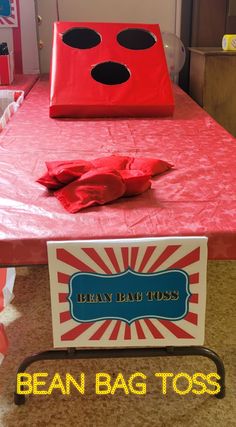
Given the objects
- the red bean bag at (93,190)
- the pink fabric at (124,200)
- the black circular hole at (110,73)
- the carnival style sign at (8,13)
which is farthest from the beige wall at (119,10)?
the red bean bag at (93,190)

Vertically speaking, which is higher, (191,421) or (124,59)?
(124,59)

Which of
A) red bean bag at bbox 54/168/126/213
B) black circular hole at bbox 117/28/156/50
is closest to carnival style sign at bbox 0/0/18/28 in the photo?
black circular hole at bbox 117/28/156/50

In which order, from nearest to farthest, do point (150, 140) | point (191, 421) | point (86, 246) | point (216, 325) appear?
point (86, 246), point (191, 421), point (216, 325), point (150, 140)

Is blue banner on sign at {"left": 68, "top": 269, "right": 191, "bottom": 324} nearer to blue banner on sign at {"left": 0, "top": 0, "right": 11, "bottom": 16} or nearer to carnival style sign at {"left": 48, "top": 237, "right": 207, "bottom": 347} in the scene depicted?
carnival style sign at {"left": 48, "top": 237, "right": 207, "bottom": 347}

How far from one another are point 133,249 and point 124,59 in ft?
4.71

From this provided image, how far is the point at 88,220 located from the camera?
3.30 ft

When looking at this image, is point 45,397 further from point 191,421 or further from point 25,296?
point 25,296

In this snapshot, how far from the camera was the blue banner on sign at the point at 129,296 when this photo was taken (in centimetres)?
95

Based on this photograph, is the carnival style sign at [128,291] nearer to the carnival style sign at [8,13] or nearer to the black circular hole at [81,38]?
the black circular hole at [81,38]

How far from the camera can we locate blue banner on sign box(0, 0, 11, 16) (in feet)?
8.25

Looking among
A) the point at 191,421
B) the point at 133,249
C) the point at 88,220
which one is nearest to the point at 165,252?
the point at 133,249

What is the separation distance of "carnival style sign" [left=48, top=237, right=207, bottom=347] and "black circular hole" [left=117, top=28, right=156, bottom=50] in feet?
5.28

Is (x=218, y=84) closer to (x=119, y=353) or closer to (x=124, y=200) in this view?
(x=124, y=200)

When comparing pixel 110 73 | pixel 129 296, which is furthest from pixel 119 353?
pixel 110 73
